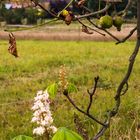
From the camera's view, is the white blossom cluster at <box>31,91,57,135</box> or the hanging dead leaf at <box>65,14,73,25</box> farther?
the white blossom cluster at <box>31,91,57,135</box>

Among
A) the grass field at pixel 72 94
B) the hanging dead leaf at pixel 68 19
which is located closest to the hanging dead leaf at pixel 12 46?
the hanging dead leaf at pixel 68 19

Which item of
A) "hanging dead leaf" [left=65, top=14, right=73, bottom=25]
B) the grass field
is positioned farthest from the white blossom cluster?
the grass field

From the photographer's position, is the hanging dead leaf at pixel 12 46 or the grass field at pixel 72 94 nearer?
the hanging dead leaf at pixel 12 46

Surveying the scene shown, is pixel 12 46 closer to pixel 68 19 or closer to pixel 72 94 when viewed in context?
pixel 68 19

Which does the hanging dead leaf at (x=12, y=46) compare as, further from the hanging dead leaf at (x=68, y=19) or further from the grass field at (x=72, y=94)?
the grass field at (x=72, y=94)

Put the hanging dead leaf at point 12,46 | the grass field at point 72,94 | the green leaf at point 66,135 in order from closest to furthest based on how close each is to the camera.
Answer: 1. the green leaf at point 66,135
2. the hanging dead leaf at point 12,46
3. the grass field at point 72,94

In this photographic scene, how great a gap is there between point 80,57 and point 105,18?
13.0 meters

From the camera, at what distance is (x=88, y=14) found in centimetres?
133

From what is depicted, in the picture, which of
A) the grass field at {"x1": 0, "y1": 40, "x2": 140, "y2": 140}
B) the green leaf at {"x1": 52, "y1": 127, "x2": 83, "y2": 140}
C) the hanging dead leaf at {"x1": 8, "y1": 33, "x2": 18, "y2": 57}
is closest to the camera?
the green leaf at {"x1": 52, "y1": 127, "x2": 83, "y2": 140}

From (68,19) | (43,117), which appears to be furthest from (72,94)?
(68,19)

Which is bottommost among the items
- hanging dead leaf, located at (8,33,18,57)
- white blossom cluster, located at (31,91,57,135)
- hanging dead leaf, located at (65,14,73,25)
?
white blossom cluster, located at (31,91,57,135)

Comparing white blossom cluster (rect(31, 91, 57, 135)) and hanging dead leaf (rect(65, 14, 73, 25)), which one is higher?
hanging dead leaf (rect(65, 14, 73, 25))

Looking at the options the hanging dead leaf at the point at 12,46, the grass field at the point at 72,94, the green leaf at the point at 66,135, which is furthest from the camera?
the grass field at the point at 72,94

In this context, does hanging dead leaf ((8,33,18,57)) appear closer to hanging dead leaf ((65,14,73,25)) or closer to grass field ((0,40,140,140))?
hanging dead leaf ((65,14,73,25))
